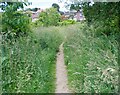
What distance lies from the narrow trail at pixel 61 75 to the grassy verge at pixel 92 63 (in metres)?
0.09

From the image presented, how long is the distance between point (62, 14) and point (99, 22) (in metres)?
0.90

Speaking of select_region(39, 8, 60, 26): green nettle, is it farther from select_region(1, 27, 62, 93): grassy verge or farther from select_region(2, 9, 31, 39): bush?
select_region(2, 9, 31, 39): bush

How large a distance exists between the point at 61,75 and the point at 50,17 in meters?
1.04

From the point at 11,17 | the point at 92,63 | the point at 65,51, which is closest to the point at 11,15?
the point at 11,17

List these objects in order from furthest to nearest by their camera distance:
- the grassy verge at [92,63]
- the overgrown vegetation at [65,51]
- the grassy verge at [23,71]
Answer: the grassy verge at [23,71], the overgrown vegetation at [65,51], the grassy verge at [92,63]

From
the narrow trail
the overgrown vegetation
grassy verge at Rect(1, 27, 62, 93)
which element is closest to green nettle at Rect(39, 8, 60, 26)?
the overgrown vegetation

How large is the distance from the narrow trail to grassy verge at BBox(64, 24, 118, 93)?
9 centimetres

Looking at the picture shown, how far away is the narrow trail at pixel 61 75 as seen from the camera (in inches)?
134

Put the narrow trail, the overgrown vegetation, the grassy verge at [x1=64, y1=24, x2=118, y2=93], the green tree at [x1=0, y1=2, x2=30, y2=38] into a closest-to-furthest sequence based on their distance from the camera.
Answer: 1. the grassy verge at [x1=64, y1=24, x2=118, y2=93]
2. the overgrown vegetation
3. the green tree at [x1=0, y1=2, x2=30, y2=38]
4. the narrow trail

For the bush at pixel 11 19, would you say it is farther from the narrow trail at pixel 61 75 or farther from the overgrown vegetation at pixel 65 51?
the narrow trail at pixel 61 75

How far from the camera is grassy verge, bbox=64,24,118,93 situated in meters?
2.45

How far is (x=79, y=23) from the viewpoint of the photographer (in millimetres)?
4797

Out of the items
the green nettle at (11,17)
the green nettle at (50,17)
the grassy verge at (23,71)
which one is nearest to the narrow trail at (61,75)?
the grassy verge at (23,71)

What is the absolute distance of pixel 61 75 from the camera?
4.09 metres
